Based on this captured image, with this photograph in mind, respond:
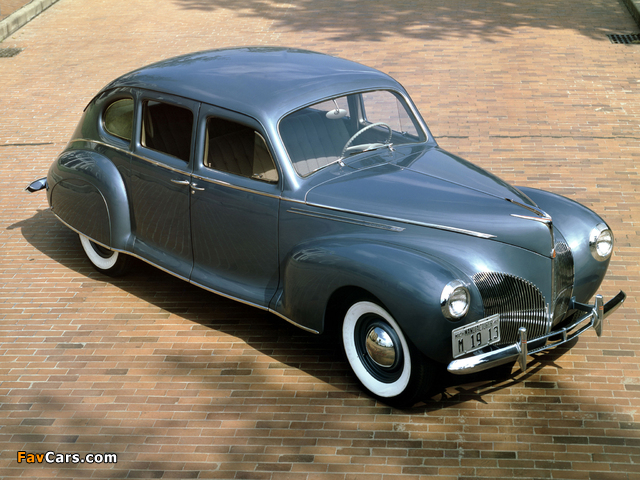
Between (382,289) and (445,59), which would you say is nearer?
(382,289)

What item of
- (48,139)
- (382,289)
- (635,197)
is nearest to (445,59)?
(635,197)

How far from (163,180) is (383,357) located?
218 cm

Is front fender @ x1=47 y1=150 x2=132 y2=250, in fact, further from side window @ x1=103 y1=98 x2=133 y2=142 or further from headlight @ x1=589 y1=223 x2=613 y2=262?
headlight @ x1=589 y1=223 x2=613 y2=262

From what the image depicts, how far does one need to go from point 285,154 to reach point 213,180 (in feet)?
2.02

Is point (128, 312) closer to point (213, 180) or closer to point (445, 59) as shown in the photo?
point (213, 180)

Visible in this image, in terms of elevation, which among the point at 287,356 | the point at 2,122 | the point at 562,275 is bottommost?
the point at 2,122

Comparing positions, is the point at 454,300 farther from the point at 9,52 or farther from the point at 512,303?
the point at 9,52

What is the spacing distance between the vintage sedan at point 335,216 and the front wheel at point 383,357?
11 millimetres

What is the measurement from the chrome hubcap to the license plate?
434 mm

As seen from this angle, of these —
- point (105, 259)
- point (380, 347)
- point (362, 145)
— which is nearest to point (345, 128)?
point (362, 145)

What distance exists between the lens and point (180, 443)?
4.04 metres

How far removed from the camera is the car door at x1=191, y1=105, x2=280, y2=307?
15.2 feet

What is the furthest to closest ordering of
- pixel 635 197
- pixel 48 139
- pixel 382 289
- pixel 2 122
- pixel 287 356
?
pixel 2 122, pixel 48 139, pixel 635 197, pixel 287 356, pixel 382 289

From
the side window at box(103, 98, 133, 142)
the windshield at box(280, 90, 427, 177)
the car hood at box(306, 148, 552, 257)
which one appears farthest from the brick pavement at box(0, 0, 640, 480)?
the windshield at box(280, 90, 427, 177)
